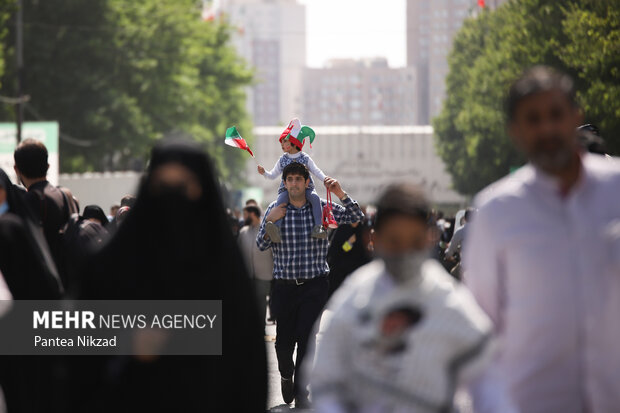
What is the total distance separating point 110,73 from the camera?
44.9m

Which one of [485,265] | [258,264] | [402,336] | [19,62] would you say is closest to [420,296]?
[402,336]

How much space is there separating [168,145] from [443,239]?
19.5 metres

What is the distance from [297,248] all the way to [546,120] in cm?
563

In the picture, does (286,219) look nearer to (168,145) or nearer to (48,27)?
(168,145)

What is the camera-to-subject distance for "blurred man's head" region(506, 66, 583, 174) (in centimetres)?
410

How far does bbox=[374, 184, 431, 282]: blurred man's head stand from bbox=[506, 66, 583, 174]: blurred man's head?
458mm

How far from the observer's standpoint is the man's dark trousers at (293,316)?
31.3ft

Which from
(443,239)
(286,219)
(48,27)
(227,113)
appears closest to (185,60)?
(48,27)

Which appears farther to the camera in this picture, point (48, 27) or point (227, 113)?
point (227, 113)

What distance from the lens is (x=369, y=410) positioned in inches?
150

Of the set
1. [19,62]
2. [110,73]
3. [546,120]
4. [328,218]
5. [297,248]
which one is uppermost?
[19,62]

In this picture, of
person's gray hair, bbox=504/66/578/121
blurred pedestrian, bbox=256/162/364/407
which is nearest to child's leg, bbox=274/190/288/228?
blurred pedestrian, bbox=256/162/364/407

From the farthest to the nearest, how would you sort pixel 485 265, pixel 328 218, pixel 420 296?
pixel 328 218, pixel 485 265, pixel 420 296

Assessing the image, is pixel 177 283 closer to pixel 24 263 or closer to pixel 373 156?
pixel 24 263
